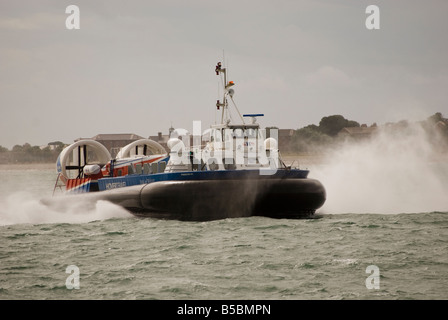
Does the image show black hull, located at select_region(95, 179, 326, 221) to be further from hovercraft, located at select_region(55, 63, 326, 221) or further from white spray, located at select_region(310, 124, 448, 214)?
white spray, located at select_region(310, 124, 448, 214)

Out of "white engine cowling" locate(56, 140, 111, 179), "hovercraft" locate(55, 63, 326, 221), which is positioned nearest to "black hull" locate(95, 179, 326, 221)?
"hovercraft" locate(55, 63, 326, 221)

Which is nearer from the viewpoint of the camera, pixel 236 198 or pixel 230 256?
pixel 230 256

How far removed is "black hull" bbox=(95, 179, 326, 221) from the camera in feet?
40.4

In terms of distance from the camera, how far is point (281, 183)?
12.4 m

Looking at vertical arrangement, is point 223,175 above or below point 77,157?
below

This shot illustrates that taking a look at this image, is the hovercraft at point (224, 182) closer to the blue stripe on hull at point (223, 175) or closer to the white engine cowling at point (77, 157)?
the blue stripe on hull at point (223, 175)

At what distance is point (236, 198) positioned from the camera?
1231 centimetres

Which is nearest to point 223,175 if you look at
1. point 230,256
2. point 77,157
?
point 230,256

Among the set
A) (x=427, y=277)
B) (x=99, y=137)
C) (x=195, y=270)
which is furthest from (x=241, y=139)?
(x=99, y=137)

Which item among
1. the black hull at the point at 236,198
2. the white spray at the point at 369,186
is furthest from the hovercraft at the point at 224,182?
the white spray at the point at 369,186

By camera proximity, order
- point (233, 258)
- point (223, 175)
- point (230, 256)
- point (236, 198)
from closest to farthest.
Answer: point (233, 258) → point (230, 256) → point (236, 198) → point (223, 175)

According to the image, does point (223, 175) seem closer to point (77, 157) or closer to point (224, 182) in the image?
point (224, 182)

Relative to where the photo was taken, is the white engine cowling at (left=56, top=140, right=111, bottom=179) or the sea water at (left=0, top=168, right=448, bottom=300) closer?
the sea water at (left=0, top=168, right=448, bottom=300)
